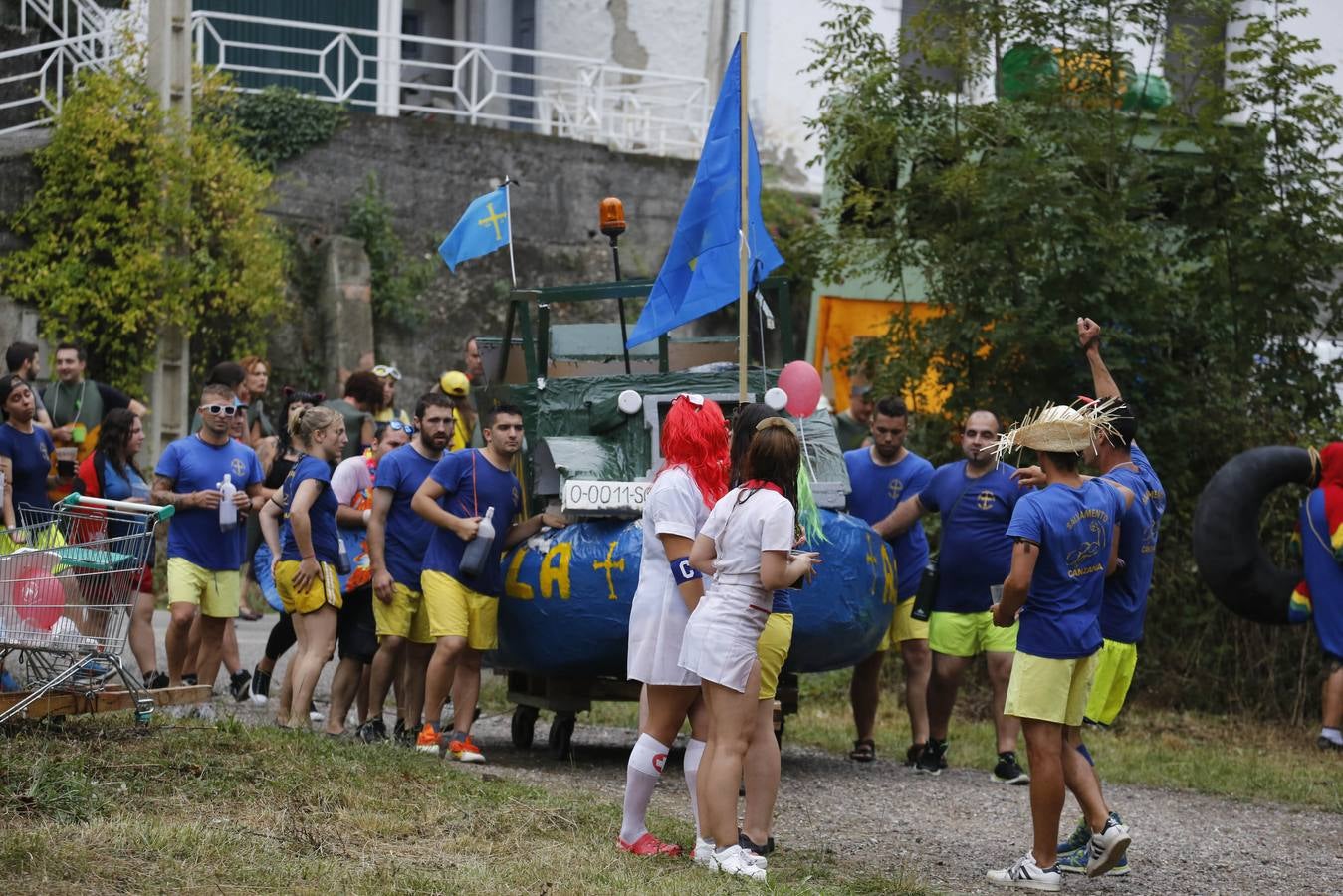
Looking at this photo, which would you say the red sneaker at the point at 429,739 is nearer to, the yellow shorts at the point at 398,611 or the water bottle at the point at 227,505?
the yellow shorts at the point at 398,611

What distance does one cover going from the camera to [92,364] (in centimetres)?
1700

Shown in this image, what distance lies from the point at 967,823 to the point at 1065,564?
1.97 metres

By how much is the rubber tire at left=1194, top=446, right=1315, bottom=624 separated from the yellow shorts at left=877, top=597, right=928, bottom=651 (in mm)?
2201

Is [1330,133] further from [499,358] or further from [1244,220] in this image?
[499,358]

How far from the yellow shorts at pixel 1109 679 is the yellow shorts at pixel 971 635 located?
7.38 ft

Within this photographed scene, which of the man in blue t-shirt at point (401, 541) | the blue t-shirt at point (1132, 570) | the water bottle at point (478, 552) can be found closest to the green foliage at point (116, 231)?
the man in blue t-shirt at point (401, 541)

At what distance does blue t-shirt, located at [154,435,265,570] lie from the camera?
34.3ft

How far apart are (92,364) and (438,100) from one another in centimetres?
713

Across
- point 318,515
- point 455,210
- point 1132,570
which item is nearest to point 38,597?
point 318,515

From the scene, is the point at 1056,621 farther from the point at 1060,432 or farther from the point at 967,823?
the point at 967,823

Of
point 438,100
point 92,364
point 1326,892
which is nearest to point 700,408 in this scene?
point 1326,892

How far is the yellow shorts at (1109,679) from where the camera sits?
779 cm

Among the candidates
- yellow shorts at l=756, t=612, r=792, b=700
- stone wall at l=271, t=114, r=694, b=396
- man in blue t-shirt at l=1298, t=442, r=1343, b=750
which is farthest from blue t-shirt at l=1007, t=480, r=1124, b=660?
stone wall at l=271, t=114, r=694, b=396

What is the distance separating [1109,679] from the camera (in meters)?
7.84
